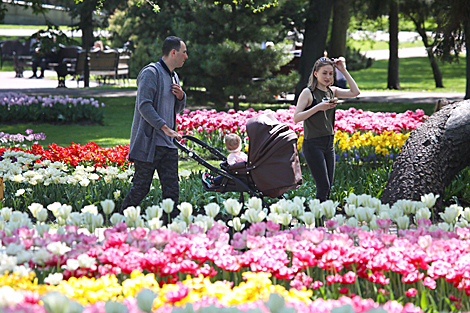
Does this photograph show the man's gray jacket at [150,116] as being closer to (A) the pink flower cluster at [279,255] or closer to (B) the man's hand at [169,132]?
(B) the man's hand at [169,132]

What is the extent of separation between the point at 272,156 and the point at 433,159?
1839 mm

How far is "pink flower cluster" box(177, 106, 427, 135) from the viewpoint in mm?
8102

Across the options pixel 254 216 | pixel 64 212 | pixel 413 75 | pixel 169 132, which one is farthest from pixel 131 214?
pixel 413 75

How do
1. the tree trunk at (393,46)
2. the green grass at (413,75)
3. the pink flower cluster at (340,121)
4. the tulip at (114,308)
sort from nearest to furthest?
the tulip at (114,308), the pink flower cluster at (340,121), the tree trunk at (393,46), the green grass at (413,75)

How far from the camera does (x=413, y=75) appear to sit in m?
33.5

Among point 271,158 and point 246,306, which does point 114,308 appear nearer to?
point 246,306

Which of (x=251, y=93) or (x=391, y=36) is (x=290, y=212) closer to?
(x=251, y=93)

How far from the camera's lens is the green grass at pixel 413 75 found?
2842 cm

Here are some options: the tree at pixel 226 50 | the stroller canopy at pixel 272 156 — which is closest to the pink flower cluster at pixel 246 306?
the stroller canopy at pixel 272 156

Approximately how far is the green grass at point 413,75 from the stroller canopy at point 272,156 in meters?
23.7

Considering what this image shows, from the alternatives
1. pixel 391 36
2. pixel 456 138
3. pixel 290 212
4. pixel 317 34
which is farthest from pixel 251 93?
pixel 391 36

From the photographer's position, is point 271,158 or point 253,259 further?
point 271,158

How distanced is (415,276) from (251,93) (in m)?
11.0

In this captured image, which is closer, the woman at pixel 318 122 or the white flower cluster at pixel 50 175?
the woman at pixel 318 122
